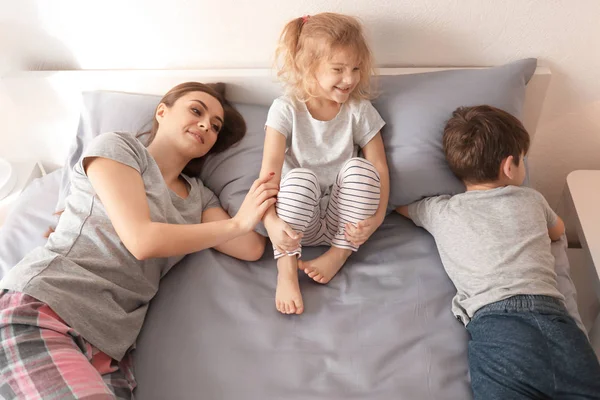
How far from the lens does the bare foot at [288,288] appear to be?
3.78ft

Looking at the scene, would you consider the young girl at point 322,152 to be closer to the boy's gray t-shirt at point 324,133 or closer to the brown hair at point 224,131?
the boy's gray t-shirt at point 324,133

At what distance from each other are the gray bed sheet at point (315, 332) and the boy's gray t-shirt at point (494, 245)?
0.06 metres

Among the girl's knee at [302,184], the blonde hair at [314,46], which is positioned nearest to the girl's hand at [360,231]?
the girl's knee at [302,184]

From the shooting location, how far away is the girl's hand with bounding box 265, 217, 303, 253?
1.18 metres

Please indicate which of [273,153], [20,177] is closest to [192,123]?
[273,153]

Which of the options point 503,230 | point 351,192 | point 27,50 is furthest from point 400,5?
point 27,50

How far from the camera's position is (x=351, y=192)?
1205 mm

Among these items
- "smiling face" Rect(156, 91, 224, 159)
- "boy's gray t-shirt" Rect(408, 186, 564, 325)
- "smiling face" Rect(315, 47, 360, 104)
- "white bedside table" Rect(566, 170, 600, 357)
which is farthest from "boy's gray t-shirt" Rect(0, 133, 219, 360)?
"white bedside table" Rect(566, 170, 600, 357)

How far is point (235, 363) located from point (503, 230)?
0.66 metres

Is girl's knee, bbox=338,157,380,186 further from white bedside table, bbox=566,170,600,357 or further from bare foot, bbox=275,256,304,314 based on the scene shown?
white bedside table, bbox=566,170,600,357

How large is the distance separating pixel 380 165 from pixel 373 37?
1.23 feet

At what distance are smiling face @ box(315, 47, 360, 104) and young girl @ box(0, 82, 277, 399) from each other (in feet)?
0.86

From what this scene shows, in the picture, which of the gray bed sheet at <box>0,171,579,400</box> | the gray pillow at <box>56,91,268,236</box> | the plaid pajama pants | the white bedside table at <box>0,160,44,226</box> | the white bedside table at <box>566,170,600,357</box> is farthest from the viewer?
the white bedside table at <box>0,160,44,226</box>

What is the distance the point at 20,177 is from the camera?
165 cm
